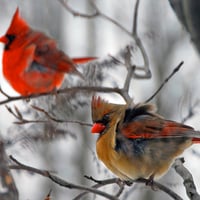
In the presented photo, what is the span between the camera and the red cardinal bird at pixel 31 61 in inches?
158

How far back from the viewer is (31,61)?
13.7 feet

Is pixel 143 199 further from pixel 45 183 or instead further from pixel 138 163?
pixel 138 163

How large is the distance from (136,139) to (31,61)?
1.43m

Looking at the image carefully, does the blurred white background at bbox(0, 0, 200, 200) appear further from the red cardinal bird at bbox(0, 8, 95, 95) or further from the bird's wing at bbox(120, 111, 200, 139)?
the bird's wing at bbox(120, 111, 200, 139)

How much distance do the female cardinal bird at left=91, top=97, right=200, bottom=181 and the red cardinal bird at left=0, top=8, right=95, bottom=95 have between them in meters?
0.87

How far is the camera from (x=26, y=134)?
286cm

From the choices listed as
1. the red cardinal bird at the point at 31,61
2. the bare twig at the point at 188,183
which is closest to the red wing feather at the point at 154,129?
the bare twig at the point at 188,183

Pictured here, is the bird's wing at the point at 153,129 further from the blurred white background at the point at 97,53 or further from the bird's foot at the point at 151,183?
the blurred white background at the point at 97,53

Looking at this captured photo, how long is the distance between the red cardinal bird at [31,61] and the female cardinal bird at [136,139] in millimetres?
868

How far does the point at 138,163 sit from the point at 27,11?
589 cm

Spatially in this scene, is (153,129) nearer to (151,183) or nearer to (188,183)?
(151,183)

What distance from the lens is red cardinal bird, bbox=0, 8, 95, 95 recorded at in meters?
4.01

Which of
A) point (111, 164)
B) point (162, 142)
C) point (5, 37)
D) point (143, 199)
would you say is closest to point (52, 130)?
point (111, 164)

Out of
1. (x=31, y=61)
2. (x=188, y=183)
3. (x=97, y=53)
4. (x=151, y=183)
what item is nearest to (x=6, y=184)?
(x=188, y=183)
